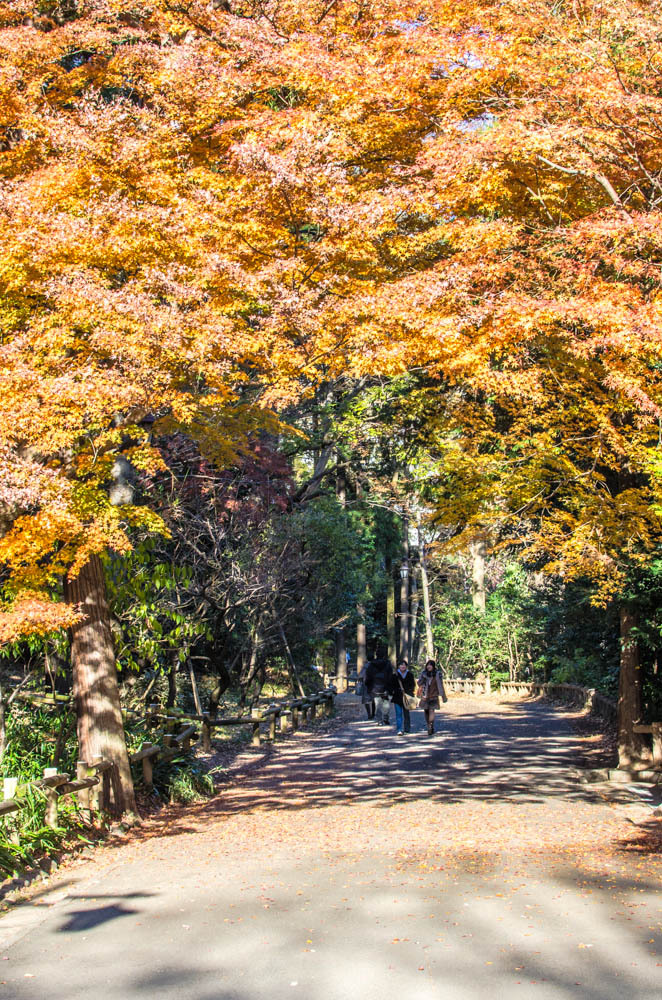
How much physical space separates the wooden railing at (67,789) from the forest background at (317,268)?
57 cm

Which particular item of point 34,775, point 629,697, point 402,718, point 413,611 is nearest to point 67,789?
point 34,775

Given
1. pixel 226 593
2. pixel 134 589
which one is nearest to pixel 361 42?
pixel 134 589

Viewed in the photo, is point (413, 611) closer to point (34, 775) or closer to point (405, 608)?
point (405, 608)

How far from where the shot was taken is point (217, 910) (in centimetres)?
706

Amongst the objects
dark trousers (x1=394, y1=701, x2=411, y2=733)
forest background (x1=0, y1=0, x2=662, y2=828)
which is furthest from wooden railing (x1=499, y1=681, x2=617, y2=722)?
forest background (x1=0, y1=0, x2=662, y2=828)

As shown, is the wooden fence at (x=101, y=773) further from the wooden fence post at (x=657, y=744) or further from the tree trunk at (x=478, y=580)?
the tree trunk at (x=478, y=580)

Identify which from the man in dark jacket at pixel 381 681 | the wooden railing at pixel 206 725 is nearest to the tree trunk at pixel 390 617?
the wooden railing at pixel 206 725

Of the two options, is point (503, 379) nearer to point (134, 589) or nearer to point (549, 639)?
point (134, 589)

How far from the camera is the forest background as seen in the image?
10078 millimetres

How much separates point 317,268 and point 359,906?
346 inches

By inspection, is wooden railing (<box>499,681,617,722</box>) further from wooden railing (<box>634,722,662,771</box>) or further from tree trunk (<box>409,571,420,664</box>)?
tree trunk (<box>409,571,420,664</box>)

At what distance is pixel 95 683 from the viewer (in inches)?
466

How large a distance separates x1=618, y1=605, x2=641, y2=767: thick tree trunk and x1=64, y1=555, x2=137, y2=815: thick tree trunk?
300 inches

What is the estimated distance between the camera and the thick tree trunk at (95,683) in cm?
1175
